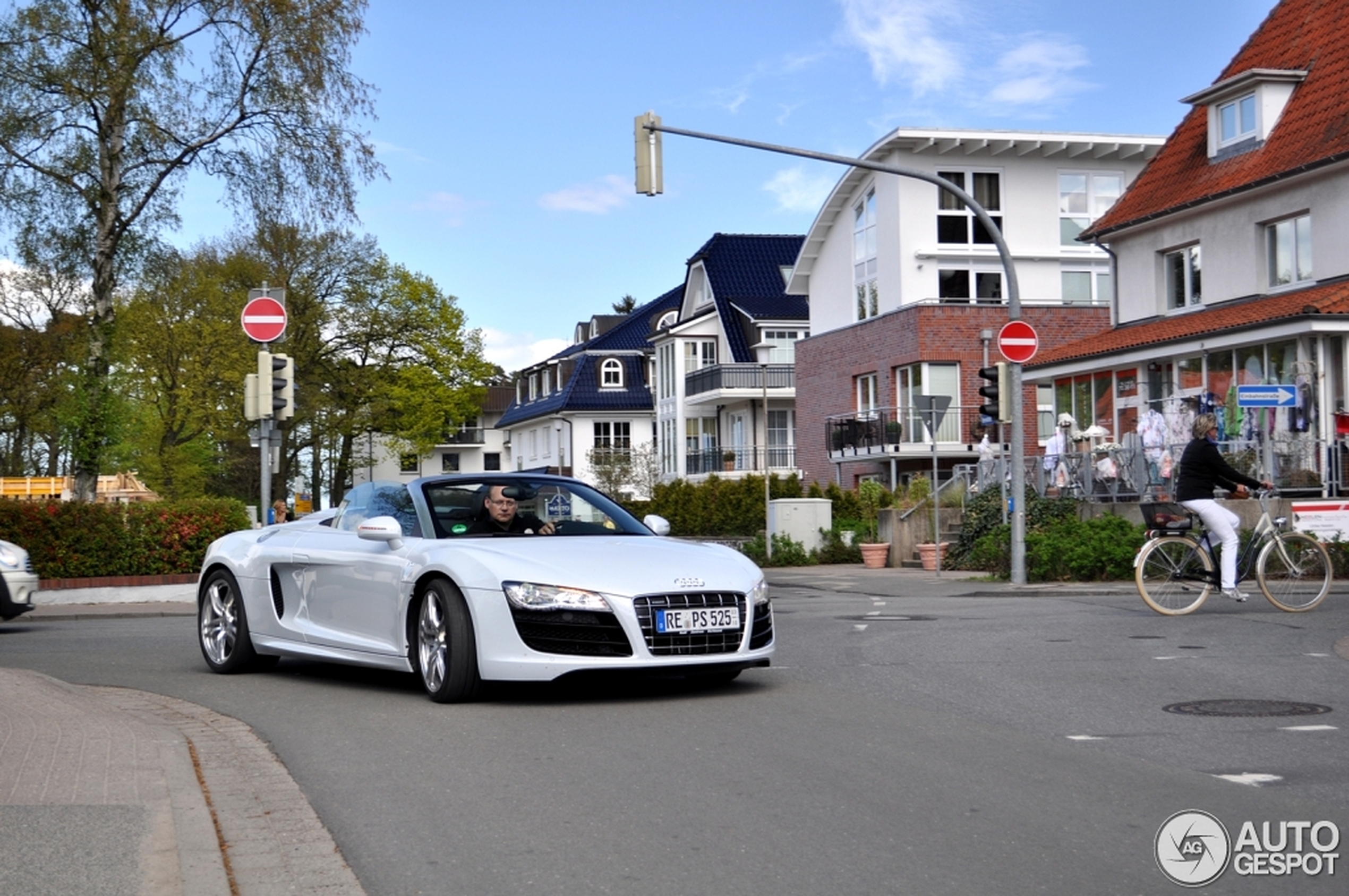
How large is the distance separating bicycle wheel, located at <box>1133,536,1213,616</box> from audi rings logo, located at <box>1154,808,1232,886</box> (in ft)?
31.3

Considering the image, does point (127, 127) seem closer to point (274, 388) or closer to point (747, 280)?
point (274, 388)

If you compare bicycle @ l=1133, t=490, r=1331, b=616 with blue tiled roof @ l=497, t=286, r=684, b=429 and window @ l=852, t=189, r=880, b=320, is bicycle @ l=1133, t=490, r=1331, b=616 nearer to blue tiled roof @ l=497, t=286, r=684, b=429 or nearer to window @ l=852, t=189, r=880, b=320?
window @ l=852, t=189, r=880, b=320

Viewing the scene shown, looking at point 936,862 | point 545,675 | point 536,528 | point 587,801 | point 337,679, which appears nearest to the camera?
point 936,862

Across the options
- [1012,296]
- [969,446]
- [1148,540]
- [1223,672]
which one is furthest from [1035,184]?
[1223,672]

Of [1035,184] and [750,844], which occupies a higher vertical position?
[1035,184]

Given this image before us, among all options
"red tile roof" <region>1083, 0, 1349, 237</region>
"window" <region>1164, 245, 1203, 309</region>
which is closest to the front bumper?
"red tile roof" <region>1083, 0, 1349, 237</region>

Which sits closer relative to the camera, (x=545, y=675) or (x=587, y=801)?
(x=587, y=801)

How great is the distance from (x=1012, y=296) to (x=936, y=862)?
675 inches

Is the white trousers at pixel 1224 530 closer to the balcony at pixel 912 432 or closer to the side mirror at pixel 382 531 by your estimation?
the side mirror at pixel 382 531

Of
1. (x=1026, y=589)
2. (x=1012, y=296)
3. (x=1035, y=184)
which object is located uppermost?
(x=1035, y=184)

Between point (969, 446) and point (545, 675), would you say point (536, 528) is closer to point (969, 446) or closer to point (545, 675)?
point (545, 675)

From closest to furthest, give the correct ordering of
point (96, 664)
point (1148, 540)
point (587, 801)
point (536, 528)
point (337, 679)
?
point (587, 801), point (536, 528), point (337, 679), point (96, 664), point (1148, 540)

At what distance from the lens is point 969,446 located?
47.1 meters

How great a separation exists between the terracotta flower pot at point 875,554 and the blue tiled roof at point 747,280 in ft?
109
